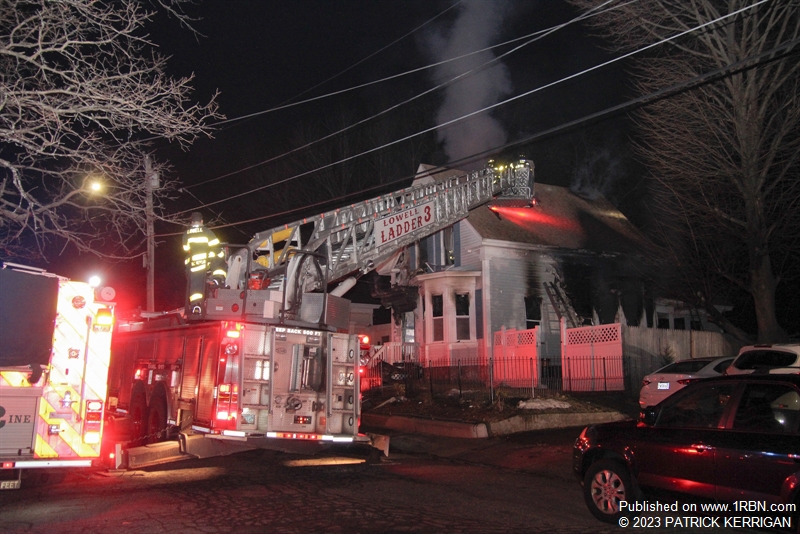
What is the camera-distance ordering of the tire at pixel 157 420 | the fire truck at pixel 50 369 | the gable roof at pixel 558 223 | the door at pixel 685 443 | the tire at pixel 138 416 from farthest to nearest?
the gable roof at pixel 558 223 < the tire at pixel 138 416 < the tire at pixel 157 420 < the fire truck at pixel 50 369 < the door at pixel 685 443

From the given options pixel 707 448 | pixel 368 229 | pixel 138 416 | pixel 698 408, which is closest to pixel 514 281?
pixel 368 229

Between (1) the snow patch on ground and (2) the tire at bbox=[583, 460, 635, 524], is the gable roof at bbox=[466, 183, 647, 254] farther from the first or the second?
(2) the tire at bbox=[583, 460, 635, 524]

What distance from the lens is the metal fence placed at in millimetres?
17453

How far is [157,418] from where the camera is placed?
1183cm

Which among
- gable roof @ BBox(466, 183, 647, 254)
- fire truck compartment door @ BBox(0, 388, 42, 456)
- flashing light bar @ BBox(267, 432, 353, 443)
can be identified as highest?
gable roof @ BBox(466, 183, 647, 254)

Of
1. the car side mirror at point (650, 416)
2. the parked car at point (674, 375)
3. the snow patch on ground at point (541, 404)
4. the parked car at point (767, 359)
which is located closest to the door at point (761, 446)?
the car side mirror at point (650, 416)

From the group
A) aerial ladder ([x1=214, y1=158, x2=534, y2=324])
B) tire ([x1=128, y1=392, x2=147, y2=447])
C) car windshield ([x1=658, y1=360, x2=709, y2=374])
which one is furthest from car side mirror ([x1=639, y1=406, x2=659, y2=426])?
tire ([x1=128, y1=392, x2=147, y2=447])

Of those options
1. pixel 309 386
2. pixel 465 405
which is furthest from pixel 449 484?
pixel 465 405

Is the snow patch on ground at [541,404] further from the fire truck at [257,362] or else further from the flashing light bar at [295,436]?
the flashing light bar at [295,436]

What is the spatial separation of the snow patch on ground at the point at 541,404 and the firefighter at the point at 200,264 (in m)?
7.57

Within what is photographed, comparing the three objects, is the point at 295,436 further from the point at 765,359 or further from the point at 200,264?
the point at 765,359

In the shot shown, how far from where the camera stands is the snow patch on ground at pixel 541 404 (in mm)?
15211

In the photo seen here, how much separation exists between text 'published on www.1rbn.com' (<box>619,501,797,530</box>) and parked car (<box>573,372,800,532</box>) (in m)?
0.05

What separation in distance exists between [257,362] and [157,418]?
111 inches
